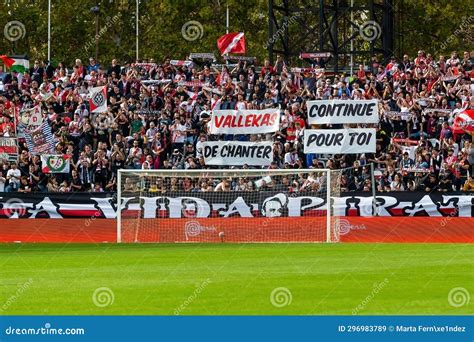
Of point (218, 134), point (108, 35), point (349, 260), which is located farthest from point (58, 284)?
point (108, 35)

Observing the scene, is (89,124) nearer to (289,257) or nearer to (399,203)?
(399,203)

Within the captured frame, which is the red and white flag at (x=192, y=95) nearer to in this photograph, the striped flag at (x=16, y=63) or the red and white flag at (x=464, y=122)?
the striped flag at (x=16, y=63)

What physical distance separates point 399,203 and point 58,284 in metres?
17.9

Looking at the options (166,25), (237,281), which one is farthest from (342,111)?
(166,25)

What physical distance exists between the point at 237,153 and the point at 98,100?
621cm

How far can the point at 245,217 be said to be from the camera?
3425cm

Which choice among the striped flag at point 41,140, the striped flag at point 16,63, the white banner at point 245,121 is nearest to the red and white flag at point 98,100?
the striped flag at point 41,140

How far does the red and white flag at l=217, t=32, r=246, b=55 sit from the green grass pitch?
2196cm

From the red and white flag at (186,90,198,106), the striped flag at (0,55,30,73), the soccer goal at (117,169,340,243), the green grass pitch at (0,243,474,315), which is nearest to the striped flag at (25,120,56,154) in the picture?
the red and white flag at (186,90,198,106)

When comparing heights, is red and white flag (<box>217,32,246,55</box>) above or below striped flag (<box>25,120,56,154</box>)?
above

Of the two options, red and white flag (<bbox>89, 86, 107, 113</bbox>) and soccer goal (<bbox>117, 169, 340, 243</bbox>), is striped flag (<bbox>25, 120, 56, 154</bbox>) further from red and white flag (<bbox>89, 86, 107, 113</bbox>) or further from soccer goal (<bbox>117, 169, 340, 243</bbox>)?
soccer goal (<bbox>117, 169, 340, 243</bbox>)

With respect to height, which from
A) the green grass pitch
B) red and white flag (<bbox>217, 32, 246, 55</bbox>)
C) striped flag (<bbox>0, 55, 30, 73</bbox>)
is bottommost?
the green grass pitch

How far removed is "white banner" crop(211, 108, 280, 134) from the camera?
39.8m

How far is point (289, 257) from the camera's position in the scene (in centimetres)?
2506
